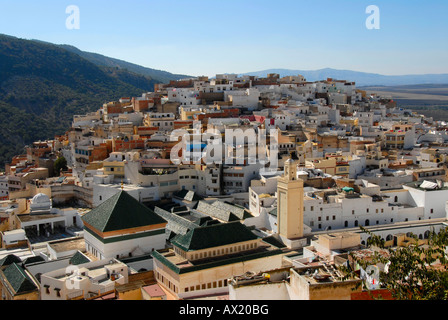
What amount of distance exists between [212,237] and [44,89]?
68596 mm

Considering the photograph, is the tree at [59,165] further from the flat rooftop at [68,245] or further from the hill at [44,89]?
the hill at [44,89]

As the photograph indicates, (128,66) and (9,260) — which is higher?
(128,66)

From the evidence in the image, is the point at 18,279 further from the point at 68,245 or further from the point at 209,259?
the point at 209,259

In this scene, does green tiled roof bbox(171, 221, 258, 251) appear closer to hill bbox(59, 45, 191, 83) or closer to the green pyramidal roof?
the green pyramidal roof

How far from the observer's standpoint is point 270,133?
34.2 m

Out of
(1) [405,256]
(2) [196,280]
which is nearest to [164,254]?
(2) [196,280]

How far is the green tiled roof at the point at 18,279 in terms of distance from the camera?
15405 millimetres

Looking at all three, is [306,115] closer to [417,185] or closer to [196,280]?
[417,185]

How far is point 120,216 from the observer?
60.4 ft

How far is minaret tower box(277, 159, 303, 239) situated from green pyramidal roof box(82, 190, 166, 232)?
19.0 feet

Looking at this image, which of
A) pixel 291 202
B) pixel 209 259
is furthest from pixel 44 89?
pixel 209 259

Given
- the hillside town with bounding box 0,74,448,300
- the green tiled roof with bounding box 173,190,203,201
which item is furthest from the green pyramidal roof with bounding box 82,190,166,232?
the green tiled roof with bounding box 173,190,203,201

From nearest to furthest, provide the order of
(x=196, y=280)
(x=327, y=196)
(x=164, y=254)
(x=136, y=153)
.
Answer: (x=196, y=280), (x=164, y=254), (x=327, y=196), (x=136, y=153)
